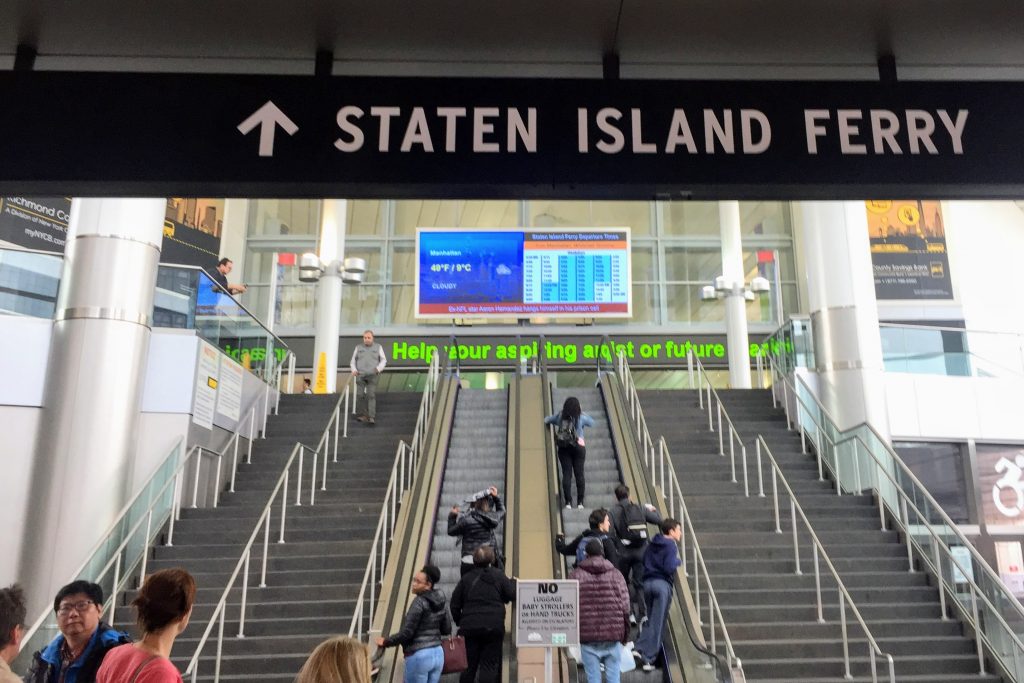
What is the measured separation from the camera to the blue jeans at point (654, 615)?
8.89 metres

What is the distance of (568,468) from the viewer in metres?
12.9

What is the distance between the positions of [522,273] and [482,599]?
15.6 m

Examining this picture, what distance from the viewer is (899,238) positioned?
92.8 ft

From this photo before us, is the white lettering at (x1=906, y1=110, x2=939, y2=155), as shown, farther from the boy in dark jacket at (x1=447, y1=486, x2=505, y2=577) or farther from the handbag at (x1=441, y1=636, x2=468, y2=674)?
the boy in dark jacket at (x1=447, y1=486, x2=505, y2=577)

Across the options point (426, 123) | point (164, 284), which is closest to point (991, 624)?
point (426, 123)

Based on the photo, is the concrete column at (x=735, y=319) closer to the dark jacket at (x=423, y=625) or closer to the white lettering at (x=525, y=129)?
the dark jacket at (x=423, y=625)

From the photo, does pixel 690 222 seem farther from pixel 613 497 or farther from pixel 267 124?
pixel 267 124

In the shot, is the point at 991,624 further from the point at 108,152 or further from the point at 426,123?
the point at 108,152

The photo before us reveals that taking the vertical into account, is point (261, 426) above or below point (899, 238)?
below

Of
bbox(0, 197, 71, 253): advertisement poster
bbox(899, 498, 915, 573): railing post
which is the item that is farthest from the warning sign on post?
bbox(0, 197, 71, 253): advertisement poster

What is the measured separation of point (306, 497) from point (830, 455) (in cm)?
771

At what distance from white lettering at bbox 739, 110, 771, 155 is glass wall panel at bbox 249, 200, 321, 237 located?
26.3 metres

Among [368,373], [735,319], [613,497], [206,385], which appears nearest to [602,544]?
[613,497]

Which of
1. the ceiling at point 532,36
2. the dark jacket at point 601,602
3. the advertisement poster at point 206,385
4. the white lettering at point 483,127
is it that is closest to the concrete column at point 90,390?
the advertisement poster at point 206,385
